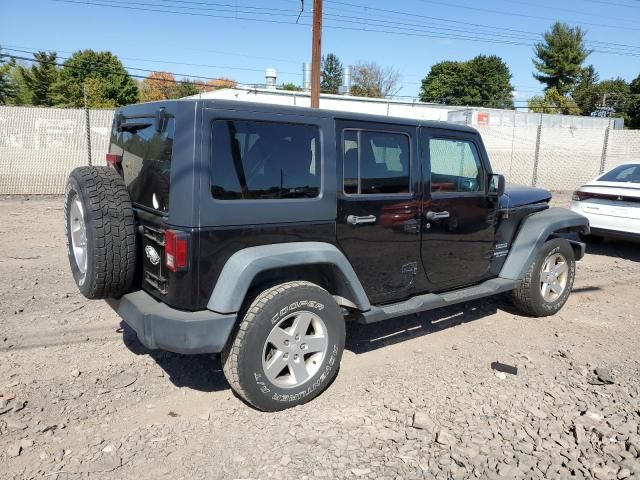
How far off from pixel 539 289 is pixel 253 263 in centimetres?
342

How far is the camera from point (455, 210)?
4344 mm

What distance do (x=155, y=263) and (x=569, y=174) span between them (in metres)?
17.9

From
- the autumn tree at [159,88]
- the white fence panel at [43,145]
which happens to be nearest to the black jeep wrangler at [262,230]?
the white fence panel at [43,145]

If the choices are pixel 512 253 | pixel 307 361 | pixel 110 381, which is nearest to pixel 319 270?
pixel 307 361

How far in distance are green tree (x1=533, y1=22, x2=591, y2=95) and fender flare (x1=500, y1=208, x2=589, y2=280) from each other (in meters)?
68.7

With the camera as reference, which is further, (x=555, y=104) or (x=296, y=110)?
(x=555, y=104)

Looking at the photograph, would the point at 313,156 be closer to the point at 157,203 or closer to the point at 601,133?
the point at 157,203

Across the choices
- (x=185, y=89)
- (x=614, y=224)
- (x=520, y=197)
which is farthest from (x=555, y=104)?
(x=520, y=197)

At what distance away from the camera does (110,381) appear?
12.1 feet

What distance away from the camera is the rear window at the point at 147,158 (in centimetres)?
311

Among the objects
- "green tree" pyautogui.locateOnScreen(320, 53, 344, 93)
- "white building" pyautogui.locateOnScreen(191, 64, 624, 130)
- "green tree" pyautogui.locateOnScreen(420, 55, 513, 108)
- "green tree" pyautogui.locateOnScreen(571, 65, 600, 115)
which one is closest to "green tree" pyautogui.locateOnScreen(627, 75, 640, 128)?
"green tree" pyautogui.locateOnScreen(571, 65, 600, 115)

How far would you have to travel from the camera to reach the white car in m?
7.62

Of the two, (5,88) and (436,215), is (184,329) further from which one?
(5,88)

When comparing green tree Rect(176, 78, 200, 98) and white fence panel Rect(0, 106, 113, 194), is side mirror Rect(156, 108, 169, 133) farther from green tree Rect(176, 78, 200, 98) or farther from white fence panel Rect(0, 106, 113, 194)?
green tree Rect(176, 78, 200, 98)
